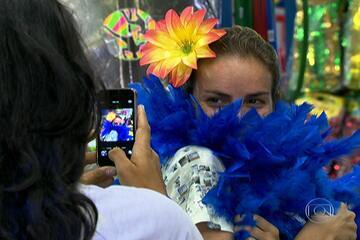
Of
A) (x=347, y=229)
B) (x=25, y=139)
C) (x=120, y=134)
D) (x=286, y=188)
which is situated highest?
(x=25, y=139)

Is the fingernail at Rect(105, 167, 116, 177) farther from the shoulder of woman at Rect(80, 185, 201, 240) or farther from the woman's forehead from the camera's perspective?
the shoulder of woman at Rect(80, 185, 201, 240)

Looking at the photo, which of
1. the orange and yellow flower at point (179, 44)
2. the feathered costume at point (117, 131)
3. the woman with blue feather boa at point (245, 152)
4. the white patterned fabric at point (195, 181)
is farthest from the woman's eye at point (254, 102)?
the feathered costume at point (117, 131)

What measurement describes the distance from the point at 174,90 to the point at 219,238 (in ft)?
1.36

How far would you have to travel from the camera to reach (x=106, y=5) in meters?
1.89

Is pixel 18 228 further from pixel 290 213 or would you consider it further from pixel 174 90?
pixel 174 90

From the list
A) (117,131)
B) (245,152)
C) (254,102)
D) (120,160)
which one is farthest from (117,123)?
(254,102)

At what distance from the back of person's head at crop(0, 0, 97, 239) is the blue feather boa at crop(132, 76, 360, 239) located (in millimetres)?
421

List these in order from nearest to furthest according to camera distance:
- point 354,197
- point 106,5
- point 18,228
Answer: point 18,228 → point 354,197 → point 106,5

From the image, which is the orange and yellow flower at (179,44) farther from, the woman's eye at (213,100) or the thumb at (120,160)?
the thumb at (120,160)

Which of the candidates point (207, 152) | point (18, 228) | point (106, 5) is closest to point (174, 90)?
point (207, 152)

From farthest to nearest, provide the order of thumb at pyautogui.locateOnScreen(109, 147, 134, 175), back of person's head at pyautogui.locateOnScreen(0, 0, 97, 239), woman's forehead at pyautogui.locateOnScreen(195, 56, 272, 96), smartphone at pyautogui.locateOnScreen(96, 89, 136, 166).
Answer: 1. woman's forehead at pyautogui.locateOnScreen(195, 56, 272, 96)
2. smartphone at pyautogui.locateOnScreen(96, 89, 136, 166)
3. thumb at pyautogui.locateOnScreen(109, 147, 134, 175)
4. back of person's head at pyautogui.locateOnScreen(0, 0, 97, 239)

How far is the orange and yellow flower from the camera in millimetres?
1330
